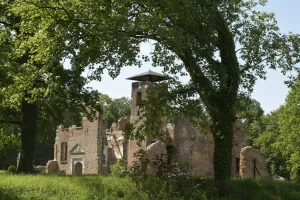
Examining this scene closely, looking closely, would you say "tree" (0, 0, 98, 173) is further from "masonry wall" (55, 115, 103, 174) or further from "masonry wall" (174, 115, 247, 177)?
"masonry wall" (55, 115, 103, 174)

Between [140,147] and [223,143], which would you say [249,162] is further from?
[223,143]

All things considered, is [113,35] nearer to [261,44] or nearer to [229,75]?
[229,75]

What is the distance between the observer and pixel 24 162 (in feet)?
68.4

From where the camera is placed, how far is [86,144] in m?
38.7

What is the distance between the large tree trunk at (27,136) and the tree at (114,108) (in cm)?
4955

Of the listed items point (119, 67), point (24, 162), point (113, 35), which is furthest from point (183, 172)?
point (24, 162)

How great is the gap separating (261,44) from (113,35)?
631 centimetres

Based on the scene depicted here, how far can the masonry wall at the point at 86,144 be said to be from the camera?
37281mm

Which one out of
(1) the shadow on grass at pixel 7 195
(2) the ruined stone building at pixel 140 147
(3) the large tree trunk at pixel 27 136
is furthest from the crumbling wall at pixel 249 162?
(1) the shadow on grass at pixel 7 195

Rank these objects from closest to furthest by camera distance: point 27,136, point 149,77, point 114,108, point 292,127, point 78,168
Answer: point 27,136, point 292,127, point 78,168, point 149,77, point 114,108

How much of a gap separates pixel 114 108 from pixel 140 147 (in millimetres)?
41032

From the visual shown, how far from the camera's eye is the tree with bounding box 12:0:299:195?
1424 cm

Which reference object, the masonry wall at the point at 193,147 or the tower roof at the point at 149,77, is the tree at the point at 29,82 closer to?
the masonry wall at the point at 193,147

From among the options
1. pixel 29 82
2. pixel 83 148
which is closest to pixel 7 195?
pixel 29 82
